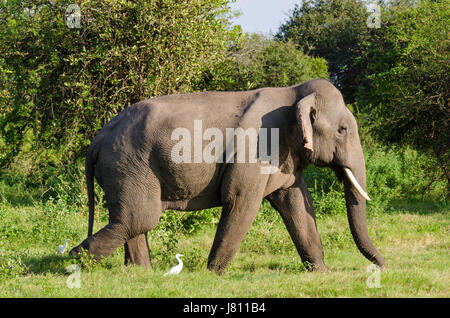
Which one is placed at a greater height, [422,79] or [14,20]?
[14,20]

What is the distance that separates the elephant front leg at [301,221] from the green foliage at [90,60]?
3.93 metres

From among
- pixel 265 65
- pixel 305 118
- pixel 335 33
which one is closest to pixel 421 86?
pixel 265 65

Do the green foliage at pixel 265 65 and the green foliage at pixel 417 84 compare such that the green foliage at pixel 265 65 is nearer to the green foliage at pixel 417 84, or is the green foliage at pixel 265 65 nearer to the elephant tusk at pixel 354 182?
the green foliage at pixel 417 84

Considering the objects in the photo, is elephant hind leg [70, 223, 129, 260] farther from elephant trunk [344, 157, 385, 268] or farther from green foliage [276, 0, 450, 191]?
green foliage [276, 0, 450, 191]

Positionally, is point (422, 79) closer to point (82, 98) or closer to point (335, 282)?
point (82, 98)

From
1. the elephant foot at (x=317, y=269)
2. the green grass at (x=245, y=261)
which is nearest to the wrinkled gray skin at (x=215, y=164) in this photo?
the green grass at (x=245, y=261)

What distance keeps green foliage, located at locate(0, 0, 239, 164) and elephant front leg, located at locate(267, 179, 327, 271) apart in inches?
155

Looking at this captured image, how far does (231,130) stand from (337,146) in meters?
1.27

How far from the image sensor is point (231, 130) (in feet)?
22.6

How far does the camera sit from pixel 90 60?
35.3 feet

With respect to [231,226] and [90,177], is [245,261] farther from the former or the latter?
[90,177]

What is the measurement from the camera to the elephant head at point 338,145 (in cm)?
710
